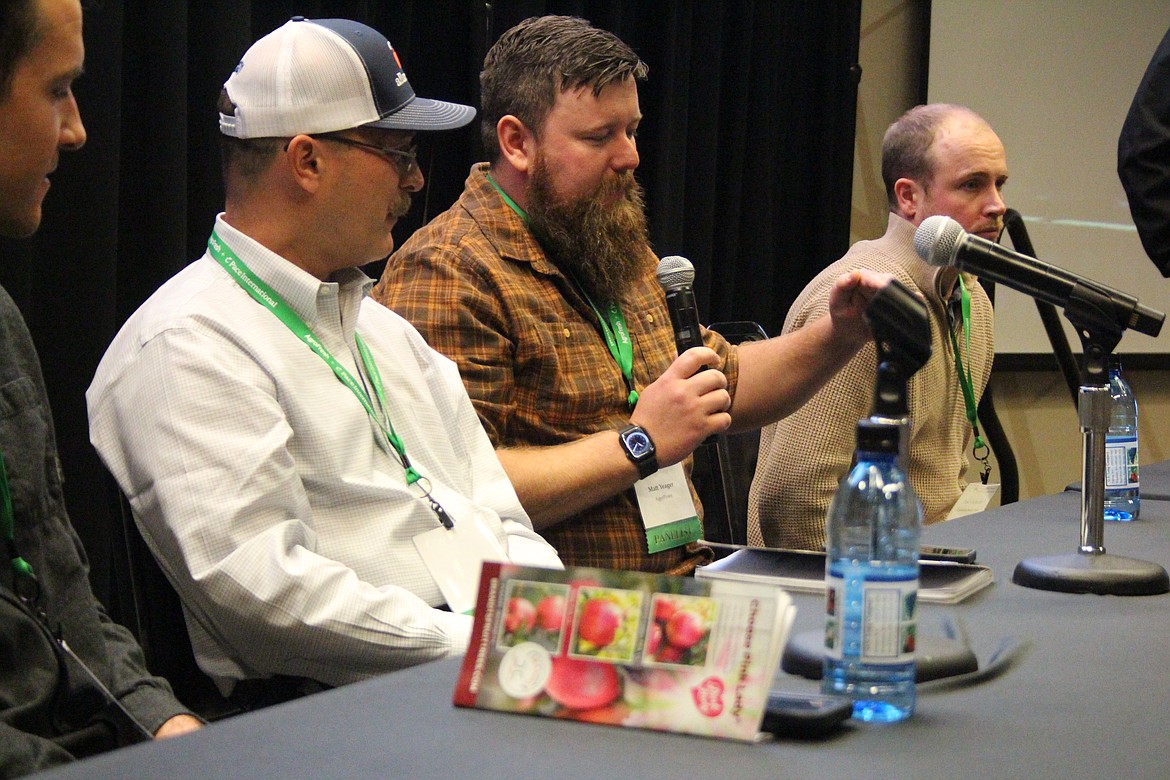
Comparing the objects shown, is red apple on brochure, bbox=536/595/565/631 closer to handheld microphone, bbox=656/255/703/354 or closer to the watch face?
the watch face

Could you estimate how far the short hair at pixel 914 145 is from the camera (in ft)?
9.69

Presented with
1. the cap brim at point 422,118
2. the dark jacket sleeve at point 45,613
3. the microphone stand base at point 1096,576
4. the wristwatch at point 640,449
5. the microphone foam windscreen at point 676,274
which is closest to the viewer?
the dark jacket sleeve at point 45,613

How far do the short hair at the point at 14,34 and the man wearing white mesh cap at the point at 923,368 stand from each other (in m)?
1.52

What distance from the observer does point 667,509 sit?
2.09 meters

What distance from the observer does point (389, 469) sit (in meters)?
1.58

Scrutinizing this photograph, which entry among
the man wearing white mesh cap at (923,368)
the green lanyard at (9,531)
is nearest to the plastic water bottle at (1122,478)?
the man wearing white mesh cap at (923,368)

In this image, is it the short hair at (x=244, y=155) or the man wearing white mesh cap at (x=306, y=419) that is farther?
the short hair at (x=244, y=155)

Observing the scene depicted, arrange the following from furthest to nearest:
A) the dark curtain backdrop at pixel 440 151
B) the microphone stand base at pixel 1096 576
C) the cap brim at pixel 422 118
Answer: the dark curtain backdrop at pixel 440 151 → the cap brim at pixel 422 118 → the microphone stand base at pixel 1096 576

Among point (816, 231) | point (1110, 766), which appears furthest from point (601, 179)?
point (816, 231)

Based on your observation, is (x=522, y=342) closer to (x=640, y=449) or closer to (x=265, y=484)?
(x=640, y=449)

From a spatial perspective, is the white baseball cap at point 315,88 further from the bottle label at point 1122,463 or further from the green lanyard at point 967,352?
the green lanyard at point 967,352

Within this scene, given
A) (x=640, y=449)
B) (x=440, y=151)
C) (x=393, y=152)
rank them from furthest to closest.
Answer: (x=440, y=151), (x=640, y=449), (x=393, y=152)

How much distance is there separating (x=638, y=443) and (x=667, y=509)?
187mm

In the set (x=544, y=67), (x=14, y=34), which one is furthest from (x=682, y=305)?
(x=14, y=34)
